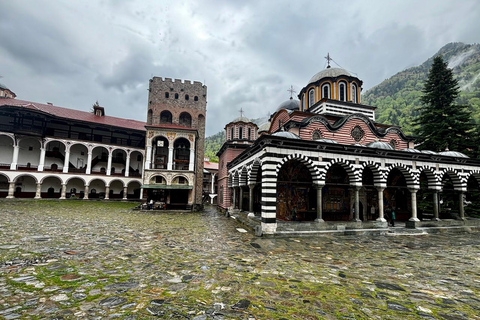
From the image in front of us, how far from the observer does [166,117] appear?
103ft

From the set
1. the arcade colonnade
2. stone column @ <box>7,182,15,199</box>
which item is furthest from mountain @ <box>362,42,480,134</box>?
stone column @ <box>7,182,15,199</box>

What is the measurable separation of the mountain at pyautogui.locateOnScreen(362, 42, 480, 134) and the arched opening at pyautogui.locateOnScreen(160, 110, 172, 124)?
66.6 m

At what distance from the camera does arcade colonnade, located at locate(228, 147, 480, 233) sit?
1139cm

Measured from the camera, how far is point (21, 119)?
28.5 metres

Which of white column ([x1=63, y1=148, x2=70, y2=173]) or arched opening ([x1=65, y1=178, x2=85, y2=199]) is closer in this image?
white column ([x1=63, y1=148, x2=70, y2=173])

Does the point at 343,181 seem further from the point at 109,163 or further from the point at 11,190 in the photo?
the point at 11,190

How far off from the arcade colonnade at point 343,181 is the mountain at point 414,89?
60170 mm

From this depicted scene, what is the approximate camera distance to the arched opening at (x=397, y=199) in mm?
17734

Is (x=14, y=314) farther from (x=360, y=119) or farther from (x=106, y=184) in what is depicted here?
(x=106, y=184)

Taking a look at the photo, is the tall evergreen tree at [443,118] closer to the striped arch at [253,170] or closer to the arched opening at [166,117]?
the striped arch at [253,170]

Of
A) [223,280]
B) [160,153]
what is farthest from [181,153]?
[223,280]

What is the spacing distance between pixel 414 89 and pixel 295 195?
130 m

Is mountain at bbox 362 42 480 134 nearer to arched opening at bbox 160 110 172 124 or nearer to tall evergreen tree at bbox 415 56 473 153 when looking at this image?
tall evergreen tree at bbox 415 56 473 153

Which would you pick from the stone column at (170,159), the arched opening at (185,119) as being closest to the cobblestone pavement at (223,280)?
the stone column at (170,159)
